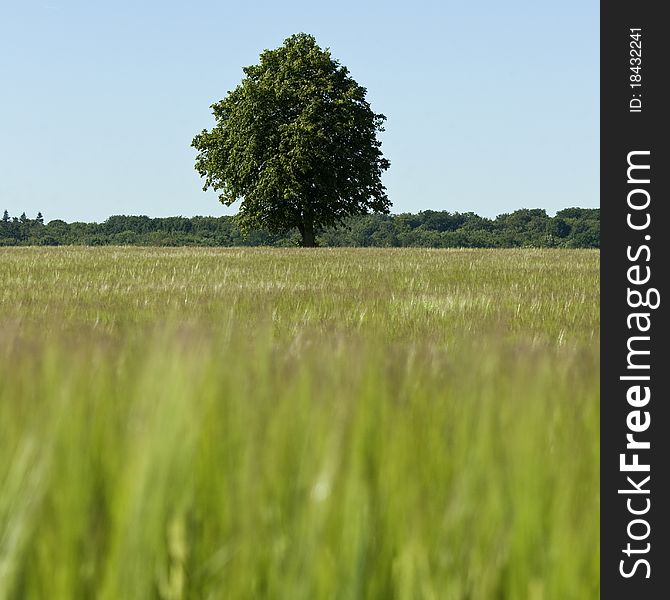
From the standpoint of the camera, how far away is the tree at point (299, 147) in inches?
1699

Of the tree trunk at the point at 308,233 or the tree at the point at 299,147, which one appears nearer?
the tree at the point at 299,147

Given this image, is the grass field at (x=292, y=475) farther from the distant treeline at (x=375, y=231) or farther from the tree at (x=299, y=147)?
the distant treeline at (x=375, y=231)

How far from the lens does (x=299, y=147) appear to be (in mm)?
42281

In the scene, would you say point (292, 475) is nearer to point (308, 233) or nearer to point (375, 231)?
point (308, 233)

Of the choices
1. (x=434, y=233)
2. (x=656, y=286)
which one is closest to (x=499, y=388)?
(x=656, y=286)

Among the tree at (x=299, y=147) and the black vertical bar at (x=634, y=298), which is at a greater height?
the tree at (x=299, y=147)

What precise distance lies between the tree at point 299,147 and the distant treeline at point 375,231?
44.1 meters

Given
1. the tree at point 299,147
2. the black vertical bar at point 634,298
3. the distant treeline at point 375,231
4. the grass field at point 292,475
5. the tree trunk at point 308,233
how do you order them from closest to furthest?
the grass field at point 292,475 → the black vertical bar at point 634,298 → the tree at point 299,147 → the tree trunk at point 308,233 → the distant treeline at point 375,231

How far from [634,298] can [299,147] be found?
136 feet

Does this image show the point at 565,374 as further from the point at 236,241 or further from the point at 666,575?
the point at 236,241

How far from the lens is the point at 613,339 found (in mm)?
1575

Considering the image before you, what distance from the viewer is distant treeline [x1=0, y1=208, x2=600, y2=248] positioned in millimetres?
98438

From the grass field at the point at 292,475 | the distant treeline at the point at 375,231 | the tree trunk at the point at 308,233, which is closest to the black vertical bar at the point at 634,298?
the grass field at the point at 292,475

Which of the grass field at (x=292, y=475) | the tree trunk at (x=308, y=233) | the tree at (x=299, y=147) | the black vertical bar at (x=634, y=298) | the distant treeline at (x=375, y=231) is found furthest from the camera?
the distant treeline at (x=375, y=231)
